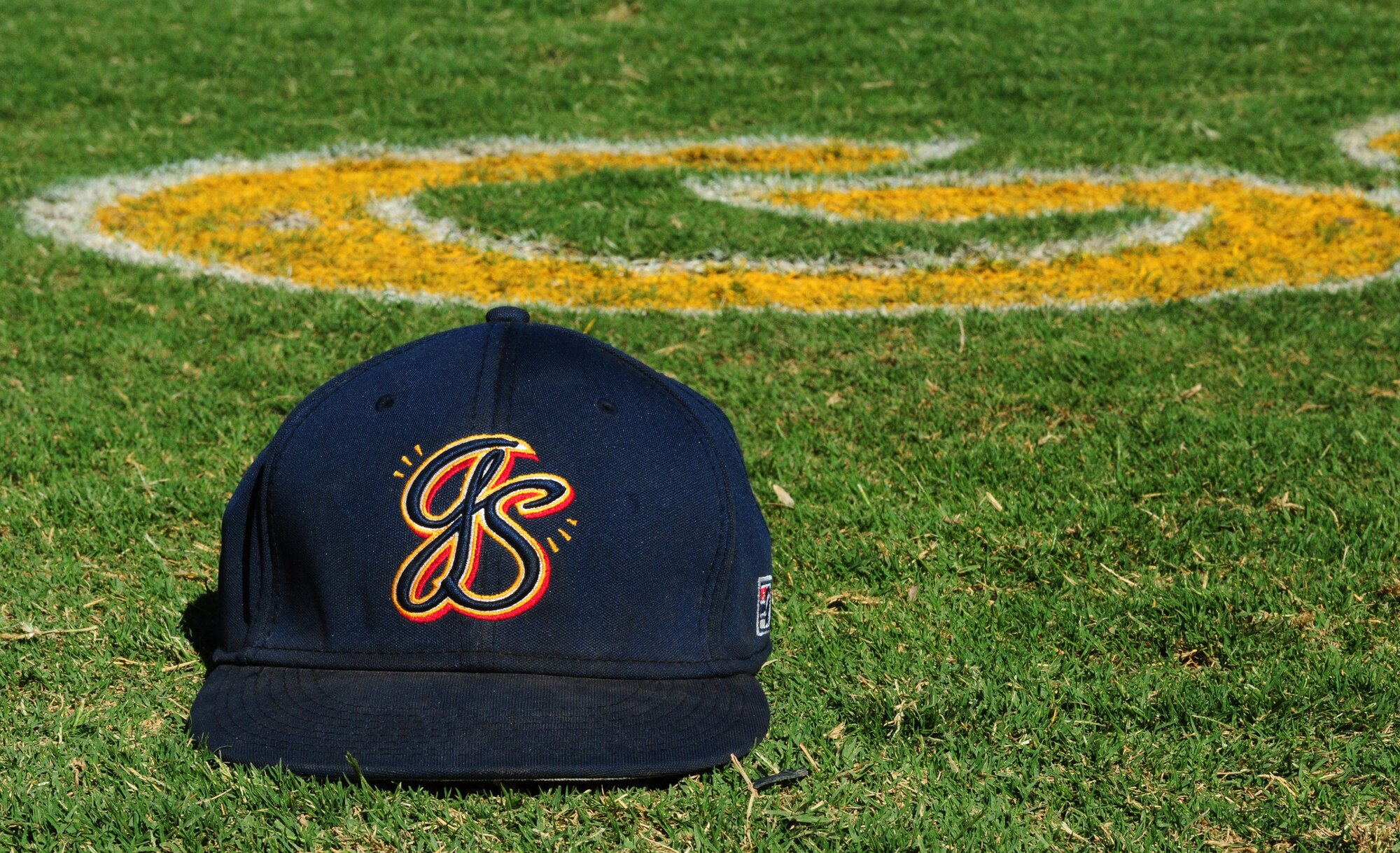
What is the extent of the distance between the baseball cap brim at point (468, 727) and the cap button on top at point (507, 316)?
2.13 feet

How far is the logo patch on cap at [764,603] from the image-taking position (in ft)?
7.57

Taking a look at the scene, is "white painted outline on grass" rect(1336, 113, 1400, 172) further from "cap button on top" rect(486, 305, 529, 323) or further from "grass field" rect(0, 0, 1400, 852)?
"cap button on top" rect(486, 305, 529, 323)

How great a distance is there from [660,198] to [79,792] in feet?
13.0

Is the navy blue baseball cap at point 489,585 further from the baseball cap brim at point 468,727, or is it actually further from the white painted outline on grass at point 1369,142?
the white painted outline on grass at point 1369,142

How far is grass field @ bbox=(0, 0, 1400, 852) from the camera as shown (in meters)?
2.20

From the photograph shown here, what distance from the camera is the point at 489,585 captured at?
2020mm

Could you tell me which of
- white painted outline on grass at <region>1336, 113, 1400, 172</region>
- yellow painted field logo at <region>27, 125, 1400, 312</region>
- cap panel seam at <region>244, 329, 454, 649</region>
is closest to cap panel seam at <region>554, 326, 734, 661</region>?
cap panel seam at <region>244, 329, 454, 649</region>

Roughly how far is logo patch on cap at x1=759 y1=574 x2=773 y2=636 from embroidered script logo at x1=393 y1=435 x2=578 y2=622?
0.40 m

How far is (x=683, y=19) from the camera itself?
909 cm

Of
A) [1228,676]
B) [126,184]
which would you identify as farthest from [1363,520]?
[126,184]

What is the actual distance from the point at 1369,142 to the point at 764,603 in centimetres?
602

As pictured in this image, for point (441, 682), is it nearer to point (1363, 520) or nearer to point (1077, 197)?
point (1363, 520)

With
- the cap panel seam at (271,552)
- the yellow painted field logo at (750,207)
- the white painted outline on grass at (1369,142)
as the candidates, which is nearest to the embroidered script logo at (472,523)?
the cap panel seam at (271,552)

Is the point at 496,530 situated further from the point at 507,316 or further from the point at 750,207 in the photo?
the point at 750,207
